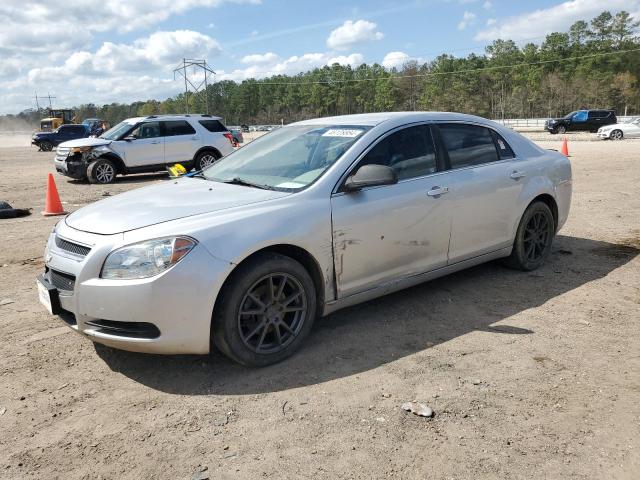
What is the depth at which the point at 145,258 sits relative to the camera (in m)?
3.27

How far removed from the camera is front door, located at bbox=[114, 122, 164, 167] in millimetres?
14820

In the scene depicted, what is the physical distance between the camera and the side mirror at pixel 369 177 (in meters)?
3.92

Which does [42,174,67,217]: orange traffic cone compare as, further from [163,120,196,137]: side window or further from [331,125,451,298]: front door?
[331,125,451,298]: front door

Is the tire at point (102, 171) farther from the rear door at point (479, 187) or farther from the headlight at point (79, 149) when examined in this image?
the rear door at point (479, 187)

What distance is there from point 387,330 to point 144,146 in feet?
40.9

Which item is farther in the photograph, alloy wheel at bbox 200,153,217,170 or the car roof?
alloy wheel at bbox 200,153,217,170

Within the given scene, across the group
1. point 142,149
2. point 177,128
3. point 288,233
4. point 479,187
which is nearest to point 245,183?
point 288,233

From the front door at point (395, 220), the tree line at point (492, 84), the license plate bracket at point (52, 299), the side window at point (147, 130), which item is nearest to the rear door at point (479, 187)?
the front door at point (395, 220)

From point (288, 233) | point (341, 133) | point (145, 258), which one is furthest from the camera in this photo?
point (341, 133)

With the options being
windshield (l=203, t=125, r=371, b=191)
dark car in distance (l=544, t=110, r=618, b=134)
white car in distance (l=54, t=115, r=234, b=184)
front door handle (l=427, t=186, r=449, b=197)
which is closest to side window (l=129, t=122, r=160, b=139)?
white car in distance (l=54, t=115, r=234, b=184)

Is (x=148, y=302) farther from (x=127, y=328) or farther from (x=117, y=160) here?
(x=117, y=160)

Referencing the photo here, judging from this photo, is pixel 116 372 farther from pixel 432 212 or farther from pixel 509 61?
pixel 509 61

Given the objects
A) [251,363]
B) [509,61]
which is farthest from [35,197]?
[509,61]

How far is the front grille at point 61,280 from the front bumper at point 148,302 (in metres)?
0.02
